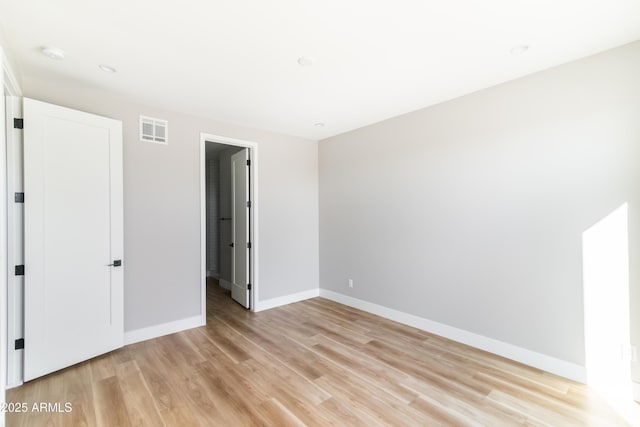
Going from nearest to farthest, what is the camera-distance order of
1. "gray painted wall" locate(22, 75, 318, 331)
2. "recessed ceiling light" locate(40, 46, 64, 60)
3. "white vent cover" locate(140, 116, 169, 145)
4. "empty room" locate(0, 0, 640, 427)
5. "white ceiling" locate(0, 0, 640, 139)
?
"white ceiling" locate(0, 0, 640, 139) < "empty room" locate(0, 0, 640, 427) < "recessed ceiling light" locate(40, 46, 64, 60) < "gray painted wall" locate(22, 75, 318, 331) < "white vent cover" locate(140, 116, 169, 145)

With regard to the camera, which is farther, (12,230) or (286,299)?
(286,299)

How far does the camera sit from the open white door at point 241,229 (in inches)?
173

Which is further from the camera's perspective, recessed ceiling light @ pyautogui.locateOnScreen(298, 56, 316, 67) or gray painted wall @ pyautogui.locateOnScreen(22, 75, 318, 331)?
gray painted wall @ pyautogui.locateOnScreen(22, 75, 318, 331)

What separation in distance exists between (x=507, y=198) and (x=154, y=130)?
3983mm

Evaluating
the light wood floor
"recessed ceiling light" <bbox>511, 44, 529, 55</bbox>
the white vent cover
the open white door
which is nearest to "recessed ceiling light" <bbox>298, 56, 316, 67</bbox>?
"recessed ceiling light" <bbox>511, 44, 529, 55</bbox>

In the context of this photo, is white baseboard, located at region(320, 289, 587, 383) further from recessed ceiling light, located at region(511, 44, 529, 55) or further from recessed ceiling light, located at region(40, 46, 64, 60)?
recessed ceiling light, located at region(40, 46, 64, 60)

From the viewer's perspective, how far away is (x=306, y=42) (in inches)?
86.0

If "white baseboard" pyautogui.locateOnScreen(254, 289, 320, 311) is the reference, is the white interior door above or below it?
above

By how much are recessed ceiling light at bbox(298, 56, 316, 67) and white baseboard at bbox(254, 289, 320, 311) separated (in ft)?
10.9

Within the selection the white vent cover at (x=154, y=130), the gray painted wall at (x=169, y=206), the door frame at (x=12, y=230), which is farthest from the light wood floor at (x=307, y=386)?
the white vent cover at (x=154, y=130)

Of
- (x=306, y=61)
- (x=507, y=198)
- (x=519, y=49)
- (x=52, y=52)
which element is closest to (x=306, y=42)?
(x=306, y=61)

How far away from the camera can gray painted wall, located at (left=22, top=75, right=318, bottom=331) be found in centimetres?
317

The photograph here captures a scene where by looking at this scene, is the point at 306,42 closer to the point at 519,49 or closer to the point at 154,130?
the point at 519,49

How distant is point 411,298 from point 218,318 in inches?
104
